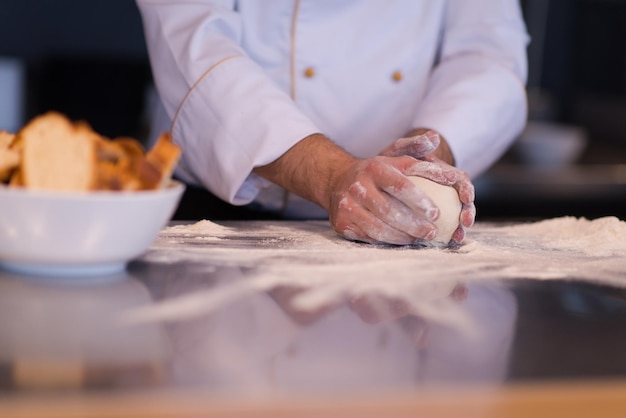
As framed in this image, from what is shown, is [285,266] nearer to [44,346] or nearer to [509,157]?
[44,346]

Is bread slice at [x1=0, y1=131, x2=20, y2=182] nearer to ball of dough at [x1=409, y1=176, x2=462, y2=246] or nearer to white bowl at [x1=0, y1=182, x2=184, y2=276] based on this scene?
white bowl at [x1=0, y1=182, x2=184, y2=276]

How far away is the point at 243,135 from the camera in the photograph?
4.87 feet

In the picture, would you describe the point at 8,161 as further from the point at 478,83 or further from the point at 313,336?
the point at 478,83

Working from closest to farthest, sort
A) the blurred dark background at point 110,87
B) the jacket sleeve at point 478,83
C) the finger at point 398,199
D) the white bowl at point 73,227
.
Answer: the white bowl at point 73,227 → the finger at point 398,199 → the jacket sleeve at point 478,83 → the blurred dark background at point 110,87

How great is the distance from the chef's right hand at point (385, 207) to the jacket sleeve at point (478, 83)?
45cm

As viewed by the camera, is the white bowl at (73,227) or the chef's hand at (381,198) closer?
the white bowl at (73,227)

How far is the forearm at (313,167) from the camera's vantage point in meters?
1.37

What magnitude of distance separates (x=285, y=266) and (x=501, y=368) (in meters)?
0.38

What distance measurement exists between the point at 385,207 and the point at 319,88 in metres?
0.60

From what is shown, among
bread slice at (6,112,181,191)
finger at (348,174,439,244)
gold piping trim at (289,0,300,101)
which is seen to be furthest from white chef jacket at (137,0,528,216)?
Answer: bread slice at (6,112,181,191)

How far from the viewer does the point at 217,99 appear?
1.53 metres

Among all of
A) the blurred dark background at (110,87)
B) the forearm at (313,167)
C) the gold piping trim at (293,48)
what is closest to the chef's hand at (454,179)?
the forearm at (313,167)

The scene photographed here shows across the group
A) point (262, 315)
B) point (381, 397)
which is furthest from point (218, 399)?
point (262, 315)

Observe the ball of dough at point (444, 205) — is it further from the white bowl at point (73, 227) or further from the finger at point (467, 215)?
A: the white bowl at point (73, 227)
